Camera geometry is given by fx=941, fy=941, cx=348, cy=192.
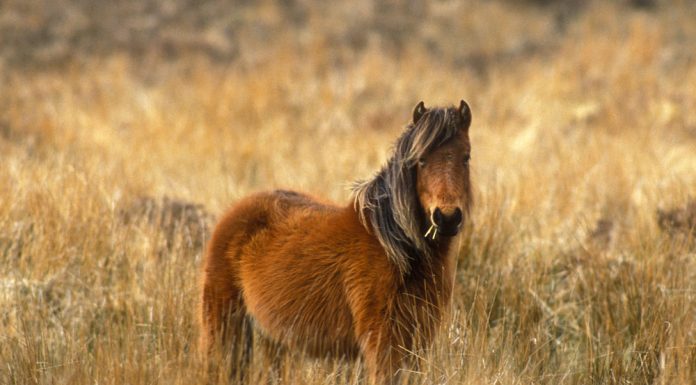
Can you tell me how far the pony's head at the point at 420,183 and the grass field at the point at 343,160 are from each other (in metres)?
0.47

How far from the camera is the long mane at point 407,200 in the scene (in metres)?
3.61

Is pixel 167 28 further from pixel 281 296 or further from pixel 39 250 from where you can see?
pixel 281 296

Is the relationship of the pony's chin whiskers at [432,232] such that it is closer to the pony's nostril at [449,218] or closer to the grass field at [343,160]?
the pony's nostril at [449,218]

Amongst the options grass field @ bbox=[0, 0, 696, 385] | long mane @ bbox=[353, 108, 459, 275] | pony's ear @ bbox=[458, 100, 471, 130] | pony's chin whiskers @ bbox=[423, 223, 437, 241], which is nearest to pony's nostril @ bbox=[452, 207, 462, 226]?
pony's chin whiskers @ bbox=[423, 223, 437, 241]

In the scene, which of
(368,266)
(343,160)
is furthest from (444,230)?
(343,160)

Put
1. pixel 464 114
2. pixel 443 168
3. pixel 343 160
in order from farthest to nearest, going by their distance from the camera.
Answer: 1. pixel 343 160
2. pixel 464 114
3. pixel 443 168

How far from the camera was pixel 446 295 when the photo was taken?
3.74m

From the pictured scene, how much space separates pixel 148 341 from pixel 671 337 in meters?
2.47

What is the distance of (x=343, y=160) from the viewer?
9906 mm

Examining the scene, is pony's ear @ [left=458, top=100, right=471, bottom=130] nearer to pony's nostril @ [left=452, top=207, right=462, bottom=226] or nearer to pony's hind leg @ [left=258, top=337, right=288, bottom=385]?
pony's nostril @ [left=452, top=207, right=462, bottom=226]

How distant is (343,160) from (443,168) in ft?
20.9

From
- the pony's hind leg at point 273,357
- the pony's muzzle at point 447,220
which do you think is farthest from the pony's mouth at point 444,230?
the pony's hind leg at point 273,357

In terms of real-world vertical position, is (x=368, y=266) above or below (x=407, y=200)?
below

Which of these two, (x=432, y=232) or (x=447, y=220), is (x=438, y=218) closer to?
(x=447, y=220)
